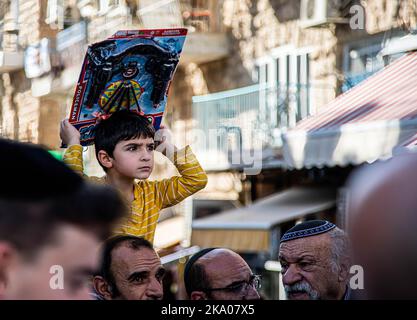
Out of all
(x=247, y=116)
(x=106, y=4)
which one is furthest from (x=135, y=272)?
(x=247, y=116)

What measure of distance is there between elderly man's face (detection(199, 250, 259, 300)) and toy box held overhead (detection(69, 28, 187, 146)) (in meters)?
0.56

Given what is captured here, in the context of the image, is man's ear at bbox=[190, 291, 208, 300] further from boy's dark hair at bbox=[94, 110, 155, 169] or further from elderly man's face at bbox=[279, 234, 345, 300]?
boy's dark hair at bbox=[94, 110, 155, 169]

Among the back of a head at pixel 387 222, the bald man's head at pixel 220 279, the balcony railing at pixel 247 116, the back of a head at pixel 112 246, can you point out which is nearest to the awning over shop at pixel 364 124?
the balcony railing at pixel 247 116

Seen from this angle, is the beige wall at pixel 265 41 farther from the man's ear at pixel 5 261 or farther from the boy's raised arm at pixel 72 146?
the man's ear at pixel 5 261

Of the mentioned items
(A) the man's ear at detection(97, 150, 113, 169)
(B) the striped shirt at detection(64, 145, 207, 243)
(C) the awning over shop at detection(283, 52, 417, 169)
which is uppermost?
(A) the man's ear at detection(97, 150, 113, 169)

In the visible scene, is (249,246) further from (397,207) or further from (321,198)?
(397,207)

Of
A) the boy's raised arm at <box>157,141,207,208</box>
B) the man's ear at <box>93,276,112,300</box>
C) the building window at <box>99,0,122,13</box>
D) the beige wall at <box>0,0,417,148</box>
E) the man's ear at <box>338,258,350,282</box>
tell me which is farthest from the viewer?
the beige wall at <box>0,0,417,148</box>

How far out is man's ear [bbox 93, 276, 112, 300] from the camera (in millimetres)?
2635

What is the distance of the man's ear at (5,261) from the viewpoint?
1.34m

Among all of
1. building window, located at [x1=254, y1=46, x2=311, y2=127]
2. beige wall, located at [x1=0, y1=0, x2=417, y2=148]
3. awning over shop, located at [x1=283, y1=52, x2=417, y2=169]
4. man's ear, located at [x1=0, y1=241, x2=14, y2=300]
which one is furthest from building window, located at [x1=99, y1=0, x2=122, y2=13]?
building window, located at [x1=254, y1=46, x2=311, y2=127]

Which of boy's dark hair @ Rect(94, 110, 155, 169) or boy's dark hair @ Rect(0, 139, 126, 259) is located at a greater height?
boy's dark hair @ Rect(0, 139, 126, 259)

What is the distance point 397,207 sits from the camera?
115 centimetres

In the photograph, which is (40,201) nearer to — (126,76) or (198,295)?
(198,295)
